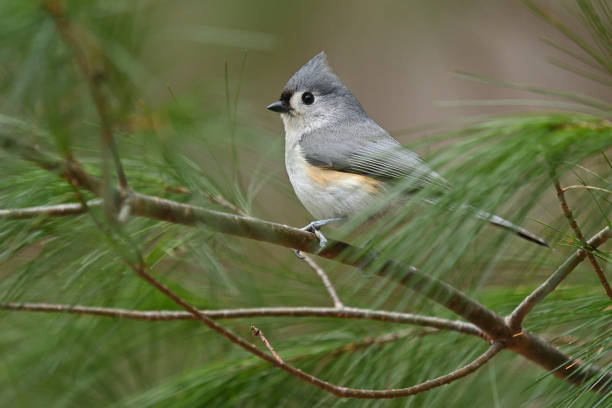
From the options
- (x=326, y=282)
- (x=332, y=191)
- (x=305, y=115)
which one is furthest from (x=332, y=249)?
(x=305, y=115)

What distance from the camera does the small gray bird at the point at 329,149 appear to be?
156 centimetres

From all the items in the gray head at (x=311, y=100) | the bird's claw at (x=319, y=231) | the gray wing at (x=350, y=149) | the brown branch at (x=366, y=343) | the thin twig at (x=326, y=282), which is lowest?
the brown branch at (x=366, y=343)

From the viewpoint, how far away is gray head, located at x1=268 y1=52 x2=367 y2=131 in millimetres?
2043

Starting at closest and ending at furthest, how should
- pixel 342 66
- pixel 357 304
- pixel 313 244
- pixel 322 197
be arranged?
pixel 313 244
pixel 357 304
pixel 322 197
pixel 342 66

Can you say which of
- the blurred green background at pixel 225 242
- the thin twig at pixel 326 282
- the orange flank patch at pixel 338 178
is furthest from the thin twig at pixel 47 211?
the orange flank patch at pixel 338 178

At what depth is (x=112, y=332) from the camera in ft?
4.37

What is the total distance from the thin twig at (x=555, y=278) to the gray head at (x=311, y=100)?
1071mm

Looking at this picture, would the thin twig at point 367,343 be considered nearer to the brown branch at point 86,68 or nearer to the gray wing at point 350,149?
the gray wing at point 350,149

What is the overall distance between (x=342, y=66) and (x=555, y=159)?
2.51 m

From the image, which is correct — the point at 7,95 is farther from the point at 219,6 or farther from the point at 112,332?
the point at 219,6

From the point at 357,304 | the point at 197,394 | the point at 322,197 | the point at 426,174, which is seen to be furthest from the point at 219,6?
the point at 426,174

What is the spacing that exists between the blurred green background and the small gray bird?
16cm

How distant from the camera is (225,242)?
3.37 ft

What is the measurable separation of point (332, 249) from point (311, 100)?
105 centimetres
